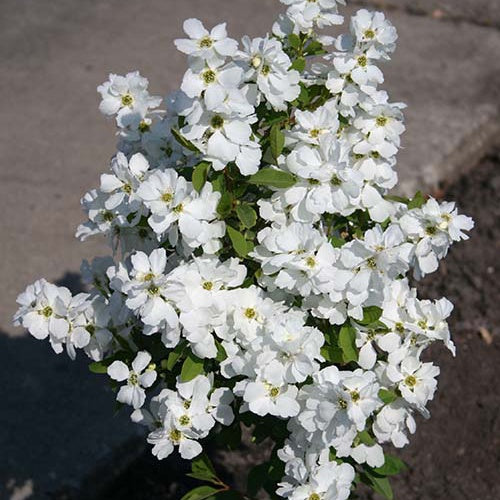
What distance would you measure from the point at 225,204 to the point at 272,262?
0.16m

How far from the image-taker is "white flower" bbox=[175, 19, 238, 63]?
1.71 m

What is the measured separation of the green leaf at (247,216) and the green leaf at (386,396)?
1.49 ft

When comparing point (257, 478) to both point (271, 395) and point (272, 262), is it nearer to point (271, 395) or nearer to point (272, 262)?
point (271, 395)

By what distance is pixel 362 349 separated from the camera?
1.96 m

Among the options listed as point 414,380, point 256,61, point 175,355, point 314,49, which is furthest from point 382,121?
point 175,355

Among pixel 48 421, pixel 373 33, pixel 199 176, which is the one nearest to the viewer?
pixel 199 176

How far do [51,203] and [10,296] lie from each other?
658 millimetres

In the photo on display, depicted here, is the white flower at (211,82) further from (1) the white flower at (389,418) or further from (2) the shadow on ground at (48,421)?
(2) the shadow on ground at (48,421)

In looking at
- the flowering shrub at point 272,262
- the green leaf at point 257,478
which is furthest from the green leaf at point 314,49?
the green leaf at point 257,478

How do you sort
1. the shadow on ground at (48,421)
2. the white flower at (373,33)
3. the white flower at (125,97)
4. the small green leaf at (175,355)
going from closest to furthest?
the small green leaf at (175,355) < the white flower at (373,33) < the white flower at (125,97) < the shadow on ground at (48,421)

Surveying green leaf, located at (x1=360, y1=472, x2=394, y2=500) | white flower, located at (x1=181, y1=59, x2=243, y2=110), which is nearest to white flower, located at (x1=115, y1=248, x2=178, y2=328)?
white flower, located at (x1=181, y1=59, x2=243, y2=110)

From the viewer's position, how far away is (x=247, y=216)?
1879 mm

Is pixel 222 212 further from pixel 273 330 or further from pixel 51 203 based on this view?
pixel 51 203

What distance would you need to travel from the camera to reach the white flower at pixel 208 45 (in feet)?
5.62
